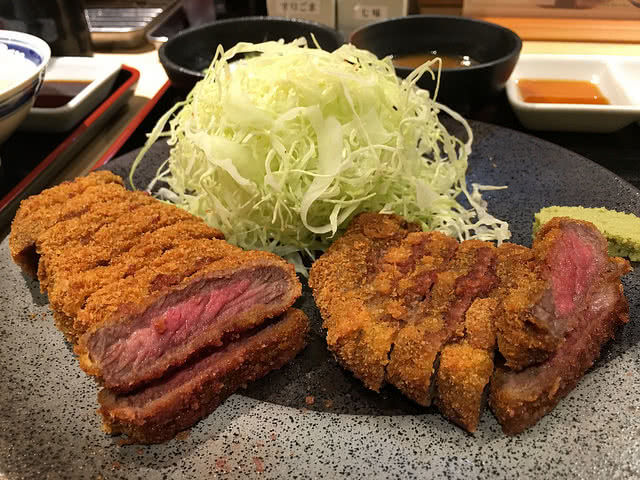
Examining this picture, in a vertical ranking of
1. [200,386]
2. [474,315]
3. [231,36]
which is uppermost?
[231,36]

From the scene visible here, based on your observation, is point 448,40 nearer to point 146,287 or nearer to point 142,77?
point 142,77

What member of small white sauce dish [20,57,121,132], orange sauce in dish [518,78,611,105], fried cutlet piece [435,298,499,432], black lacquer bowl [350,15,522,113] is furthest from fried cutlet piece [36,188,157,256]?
orange sauce in dish [518,78,611,105]

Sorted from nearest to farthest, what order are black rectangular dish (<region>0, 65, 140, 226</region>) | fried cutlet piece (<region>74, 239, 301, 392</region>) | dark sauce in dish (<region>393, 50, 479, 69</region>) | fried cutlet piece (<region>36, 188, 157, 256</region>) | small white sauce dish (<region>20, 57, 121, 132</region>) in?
fried cutlet piece (<region>74, 239, 301, 392</region>), fried cutlet piece (<region>36, 188, 157, 256</region>), black rectangular dish (<region>0, 65, 140, 226</region>), small white sauce dish (<region>20, 57, 121, 132</region>), dark sauce in dish (<region>393, 50, 479, 69</region>)

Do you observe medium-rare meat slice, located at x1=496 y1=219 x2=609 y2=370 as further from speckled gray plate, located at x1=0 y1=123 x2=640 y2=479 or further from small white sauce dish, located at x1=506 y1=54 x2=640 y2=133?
small white sauce dish, located at x1=506 y1=54 x2=640 y2=133

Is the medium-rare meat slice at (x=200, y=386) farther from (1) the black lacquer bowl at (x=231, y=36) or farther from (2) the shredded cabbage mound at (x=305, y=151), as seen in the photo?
(1) the black lacquer bowl at (x=231, y=36)

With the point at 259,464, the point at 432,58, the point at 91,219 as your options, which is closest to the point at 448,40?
the point at 432,58

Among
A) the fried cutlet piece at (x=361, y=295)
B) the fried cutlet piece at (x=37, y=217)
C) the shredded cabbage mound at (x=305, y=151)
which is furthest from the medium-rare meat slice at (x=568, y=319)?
the fried cutlet piece at (x=37, y=217)
